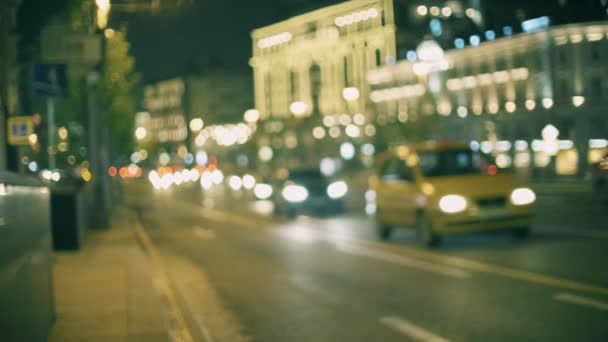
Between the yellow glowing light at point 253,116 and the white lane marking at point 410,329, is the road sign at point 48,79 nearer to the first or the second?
the white lane marking at point 410,329

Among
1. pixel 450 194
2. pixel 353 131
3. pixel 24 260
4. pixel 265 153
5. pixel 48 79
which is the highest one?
pixel 353 131

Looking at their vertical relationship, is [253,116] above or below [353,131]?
above

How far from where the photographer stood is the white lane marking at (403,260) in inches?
460

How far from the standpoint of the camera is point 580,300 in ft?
29.2

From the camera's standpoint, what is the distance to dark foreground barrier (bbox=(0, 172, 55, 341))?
4.54 metres

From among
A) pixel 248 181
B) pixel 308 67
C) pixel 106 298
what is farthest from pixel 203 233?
pixel 308 67

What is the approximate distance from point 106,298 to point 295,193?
1731cm

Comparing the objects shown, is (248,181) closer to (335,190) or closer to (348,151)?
(348,151)

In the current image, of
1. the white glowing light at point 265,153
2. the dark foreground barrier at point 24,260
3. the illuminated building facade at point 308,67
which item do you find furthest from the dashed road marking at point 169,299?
the white glowing light at point 265,153

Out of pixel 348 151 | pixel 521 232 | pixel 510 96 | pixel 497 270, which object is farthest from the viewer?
pixel 348 151

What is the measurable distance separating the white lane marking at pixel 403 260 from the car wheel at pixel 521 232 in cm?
254

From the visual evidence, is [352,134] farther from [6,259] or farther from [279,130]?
[6,259]

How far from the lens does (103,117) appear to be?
30.5 m

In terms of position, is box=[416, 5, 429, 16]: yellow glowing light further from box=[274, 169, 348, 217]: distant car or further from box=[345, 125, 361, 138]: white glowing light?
box=[345, 125, 361, 138]: white glowing light
